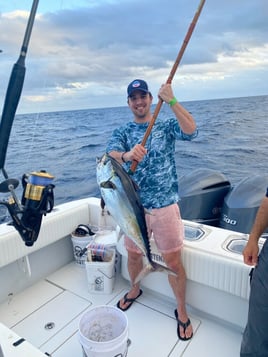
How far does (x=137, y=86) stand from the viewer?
202cm

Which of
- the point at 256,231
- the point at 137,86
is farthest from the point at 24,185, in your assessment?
the point at 256,231

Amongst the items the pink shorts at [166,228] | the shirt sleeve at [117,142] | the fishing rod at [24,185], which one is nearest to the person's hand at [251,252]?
the pink shorts at [166,228]

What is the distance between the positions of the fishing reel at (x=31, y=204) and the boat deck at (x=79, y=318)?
751 millimetres

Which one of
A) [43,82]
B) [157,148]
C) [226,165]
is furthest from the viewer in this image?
[226,165]

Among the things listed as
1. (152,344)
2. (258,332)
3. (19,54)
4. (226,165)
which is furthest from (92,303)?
(226,165)

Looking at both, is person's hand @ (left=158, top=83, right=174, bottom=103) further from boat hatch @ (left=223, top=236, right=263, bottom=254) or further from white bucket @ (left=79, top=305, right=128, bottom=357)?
white bucket @ (left=79, top=305, right=128, bottom=357)

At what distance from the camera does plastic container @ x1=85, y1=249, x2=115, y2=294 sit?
259 centimetres

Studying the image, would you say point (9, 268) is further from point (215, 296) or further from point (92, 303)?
point (215, 296)

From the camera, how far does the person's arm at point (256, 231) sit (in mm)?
1593

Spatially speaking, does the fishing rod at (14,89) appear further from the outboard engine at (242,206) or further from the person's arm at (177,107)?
the outboard engine at (242,206)

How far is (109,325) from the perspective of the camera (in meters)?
1.88

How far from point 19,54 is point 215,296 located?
6.66ft

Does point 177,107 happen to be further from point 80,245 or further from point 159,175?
point 80,245

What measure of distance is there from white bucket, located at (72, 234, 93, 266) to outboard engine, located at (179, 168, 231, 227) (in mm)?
1094
